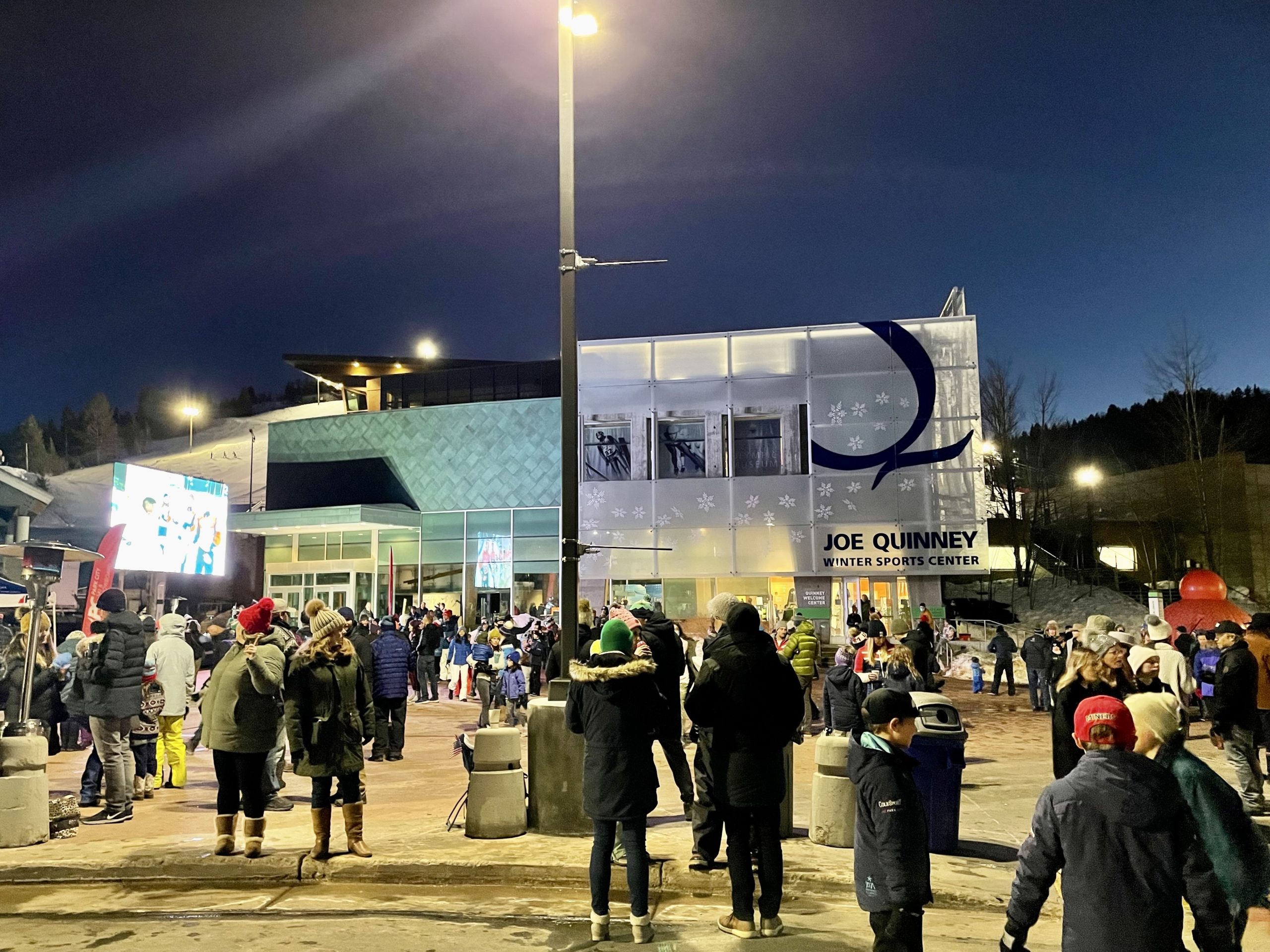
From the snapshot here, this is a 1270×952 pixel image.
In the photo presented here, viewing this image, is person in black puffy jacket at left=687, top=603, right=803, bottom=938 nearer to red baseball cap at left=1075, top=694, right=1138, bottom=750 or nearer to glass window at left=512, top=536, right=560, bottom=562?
red baseball cap at left=1075, top=694, right=1138, bottom=750

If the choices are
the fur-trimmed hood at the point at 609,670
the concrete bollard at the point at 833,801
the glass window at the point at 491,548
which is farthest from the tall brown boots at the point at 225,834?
the glass window at the point at 491,548

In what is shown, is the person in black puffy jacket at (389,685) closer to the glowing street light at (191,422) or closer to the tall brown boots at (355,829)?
the tall brown boots at (355,829)

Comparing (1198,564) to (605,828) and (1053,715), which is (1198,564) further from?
(605,828)

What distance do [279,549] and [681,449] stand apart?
17.8m

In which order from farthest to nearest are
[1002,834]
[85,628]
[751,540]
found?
1. [751,540]
2. [85,628]
3. [1002,834]

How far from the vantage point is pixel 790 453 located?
31.6 m

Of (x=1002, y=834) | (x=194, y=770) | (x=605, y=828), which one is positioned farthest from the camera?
(x=194, y=770)

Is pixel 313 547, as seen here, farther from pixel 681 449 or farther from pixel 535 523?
pixel 681 449

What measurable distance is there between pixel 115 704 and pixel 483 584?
2718 cm

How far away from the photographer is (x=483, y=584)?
35.7 metres

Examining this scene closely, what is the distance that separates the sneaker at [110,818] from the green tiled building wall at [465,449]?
26148 millimetres

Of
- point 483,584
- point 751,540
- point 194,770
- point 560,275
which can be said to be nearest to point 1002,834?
point 560,275

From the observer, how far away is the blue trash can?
750 centimetres

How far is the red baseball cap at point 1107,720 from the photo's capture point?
10.8 ft
